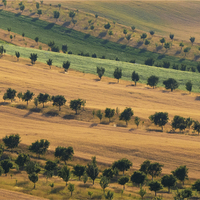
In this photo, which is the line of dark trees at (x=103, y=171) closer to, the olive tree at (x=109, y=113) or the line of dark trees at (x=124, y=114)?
the olive tree at (x=109, y=113)

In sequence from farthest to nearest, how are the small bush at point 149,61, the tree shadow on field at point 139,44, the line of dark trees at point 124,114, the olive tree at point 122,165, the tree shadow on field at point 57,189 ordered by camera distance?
the tree shadow on field at point 139,44
the small bush at point 149,61
the line of dark trees at point 124,114
the olive tree at point 122,165
the tree shadow on field at point 57,189

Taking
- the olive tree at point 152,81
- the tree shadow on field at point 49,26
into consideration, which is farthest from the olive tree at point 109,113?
the tree shadow on field at point 49,26

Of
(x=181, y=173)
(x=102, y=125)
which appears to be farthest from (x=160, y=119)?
(x=181, y=173)

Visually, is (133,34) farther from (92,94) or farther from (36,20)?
(92,94)

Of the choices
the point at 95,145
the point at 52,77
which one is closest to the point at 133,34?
the point at 52,77

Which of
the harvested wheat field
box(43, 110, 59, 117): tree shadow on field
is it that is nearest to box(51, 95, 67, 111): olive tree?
box(43, 110, 59, 117): tree shadow on field

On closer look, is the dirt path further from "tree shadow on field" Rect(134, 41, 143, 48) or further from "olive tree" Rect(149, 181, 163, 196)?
"tree shadow on field" Rect(134, 41, 143, 48)

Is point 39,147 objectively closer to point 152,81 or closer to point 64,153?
point 64,153
